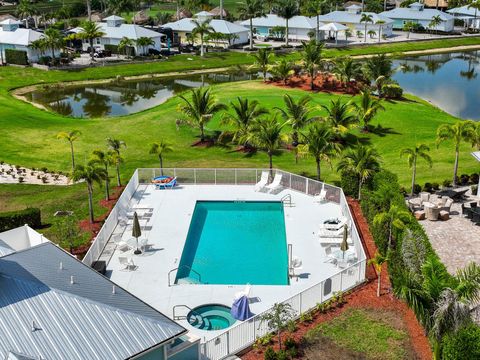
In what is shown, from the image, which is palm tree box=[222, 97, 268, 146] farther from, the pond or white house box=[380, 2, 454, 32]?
white house box=[380, 2, 454, 32]

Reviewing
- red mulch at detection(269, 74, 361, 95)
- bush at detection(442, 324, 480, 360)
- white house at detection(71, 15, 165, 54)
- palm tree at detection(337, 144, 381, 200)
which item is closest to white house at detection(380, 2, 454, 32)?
white house at detection(71, 15, 165, 54)

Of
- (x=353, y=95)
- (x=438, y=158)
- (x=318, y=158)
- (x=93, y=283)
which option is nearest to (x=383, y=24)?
(x=353, y=95)

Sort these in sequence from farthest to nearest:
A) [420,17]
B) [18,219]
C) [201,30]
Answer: [420,17]
[201,30]
[18,219]

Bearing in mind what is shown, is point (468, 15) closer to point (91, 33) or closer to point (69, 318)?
point (91, 33)

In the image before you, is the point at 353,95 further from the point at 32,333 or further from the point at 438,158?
the point at 32,333

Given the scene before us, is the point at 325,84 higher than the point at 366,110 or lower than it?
higher

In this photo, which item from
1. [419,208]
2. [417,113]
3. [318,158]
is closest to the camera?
[419,208]

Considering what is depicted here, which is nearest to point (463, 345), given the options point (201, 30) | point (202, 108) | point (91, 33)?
point (202, 108)
